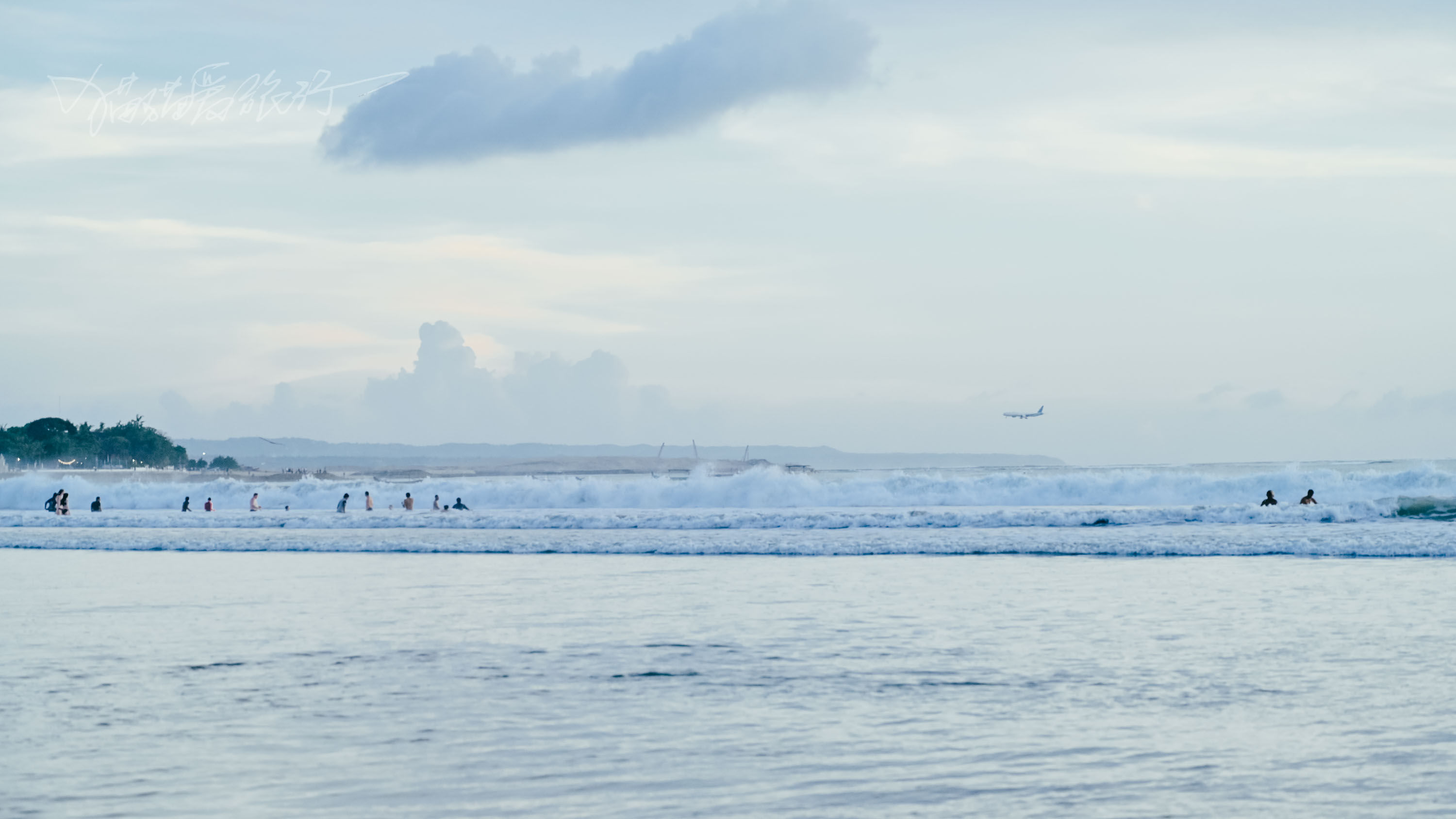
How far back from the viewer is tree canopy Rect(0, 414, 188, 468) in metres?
147

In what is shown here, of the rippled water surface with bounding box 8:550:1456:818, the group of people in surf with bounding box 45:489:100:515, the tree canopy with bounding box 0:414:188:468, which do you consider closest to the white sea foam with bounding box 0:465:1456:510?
the group of people in surf with bounding box 45:489:100:515

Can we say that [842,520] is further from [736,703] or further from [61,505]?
[61,505]

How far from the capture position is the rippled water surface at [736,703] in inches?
285

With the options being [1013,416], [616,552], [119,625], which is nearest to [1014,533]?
[616,552]

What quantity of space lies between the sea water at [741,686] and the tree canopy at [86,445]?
462ft

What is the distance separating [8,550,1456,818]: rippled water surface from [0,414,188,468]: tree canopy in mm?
149301

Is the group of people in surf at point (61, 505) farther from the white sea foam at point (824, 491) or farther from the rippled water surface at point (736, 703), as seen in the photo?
the rippled water surface at point (736, 703)

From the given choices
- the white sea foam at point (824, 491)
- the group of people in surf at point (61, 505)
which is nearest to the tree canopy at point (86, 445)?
the white sea foam at point (824, 491)

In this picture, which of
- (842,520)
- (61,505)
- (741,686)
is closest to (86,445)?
(61,505)

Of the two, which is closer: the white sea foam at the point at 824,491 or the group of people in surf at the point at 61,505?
the group of people in surf at the point at 61,505

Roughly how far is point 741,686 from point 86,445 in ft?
559

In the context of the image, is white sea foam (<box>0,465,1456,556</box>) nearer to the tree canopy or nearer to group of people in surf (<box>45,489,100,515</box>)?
group of people in surf (<box>45,489,100,515</box>)

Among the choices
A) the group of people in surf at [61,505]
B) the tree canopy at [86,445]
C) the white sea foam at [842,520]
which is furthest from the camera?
the tree canopy at [86,445]

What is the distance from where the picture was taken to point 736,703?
9.88 metres
